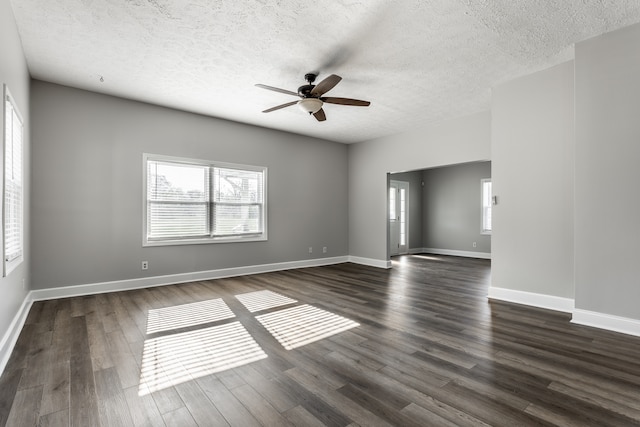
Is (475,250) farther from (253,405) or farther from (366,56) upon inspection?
(253,405)

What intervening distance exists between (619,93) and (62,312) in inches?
253

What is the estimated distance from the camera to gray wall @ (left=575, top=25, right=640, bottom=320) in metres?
3.03

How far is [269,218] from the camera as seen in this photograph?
638 centimetres

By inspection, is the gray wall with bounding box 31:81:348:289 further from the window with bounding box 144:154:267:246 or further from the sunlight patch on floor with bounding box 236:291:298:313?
the sunlight patch on floor with bounding box 236:291:298:313

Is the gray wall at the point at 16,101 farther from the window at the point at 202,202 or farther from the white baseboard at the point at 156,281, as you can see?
the window at the point at 202,202

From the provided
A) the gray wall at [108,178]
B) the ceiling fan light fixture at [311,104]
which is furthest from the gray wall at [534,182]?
the gray wall at [108,178]

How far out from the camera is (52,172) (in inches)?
167

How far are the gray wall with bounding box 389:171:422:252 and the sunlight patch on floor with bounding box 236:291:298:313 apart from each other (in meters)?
6.28

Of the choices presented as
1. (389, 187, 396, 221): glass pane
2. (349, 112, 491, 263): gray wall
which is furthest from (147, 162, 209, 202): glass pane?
(389, 187, 396, 221): glass pane

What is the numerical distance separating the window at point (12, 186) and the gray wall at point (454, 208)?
913 cm

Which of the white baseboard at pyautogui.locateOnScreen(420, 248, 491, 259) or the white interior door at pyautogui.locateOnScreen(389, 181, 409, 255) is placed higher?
the white interior door at pyautogui.locateOnScreen(389, 181, 409, 255)

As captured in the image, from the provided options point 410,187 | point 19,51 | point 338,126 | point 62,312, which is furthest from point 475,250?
point 19,51

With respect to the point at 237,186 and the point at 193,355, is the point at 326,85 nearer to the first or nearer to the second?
the point at 193,355

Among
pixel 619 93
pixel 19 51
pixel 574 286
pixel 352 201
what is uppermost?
pixel 19 51
